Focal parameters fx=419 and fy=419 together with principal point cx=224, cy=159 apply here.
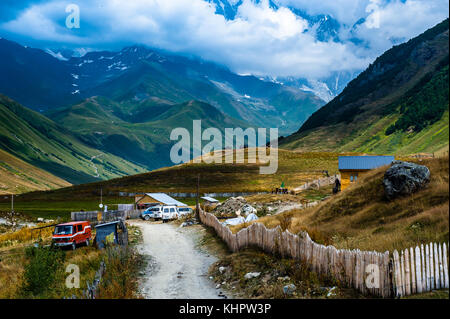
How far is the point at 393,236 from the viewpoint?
1634 centimetres

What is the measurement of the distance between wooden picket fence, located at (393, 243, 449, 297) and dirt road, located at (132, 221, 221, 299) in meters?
7.47

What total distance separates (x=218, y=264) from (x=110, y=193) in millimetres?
112197

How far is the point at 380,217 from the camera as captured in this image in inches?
893

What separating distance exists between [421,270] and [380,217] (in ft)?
37.2

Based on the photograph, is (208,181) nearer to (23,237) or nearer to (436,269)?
(23,237)

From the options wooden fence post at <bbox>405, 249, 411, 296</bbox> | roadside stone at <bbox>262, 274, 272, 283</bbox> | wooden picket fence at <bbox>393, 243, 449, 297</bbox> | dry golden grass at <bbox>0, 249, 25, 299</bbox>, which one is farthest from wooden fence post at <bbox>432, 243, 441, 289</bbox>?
dry golden grass at <bbox>0, 249, 25, 299</bbox>

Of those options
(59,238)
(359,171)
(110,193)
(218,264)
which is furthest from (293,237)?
(110,193)

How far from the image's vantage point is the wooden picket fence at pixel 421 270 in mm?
11484

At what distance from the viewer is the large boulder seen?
21155 mm

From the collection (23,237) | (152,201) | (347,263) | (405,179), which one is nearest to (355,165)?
(405,179)

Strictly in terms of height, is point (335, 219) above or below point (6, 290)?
above

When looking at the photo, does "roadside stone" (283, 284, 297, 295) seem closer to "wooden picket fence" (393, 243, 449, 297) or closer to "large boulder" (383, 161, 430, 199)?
"wooden picket fence" (393, 243, 449, 297)
